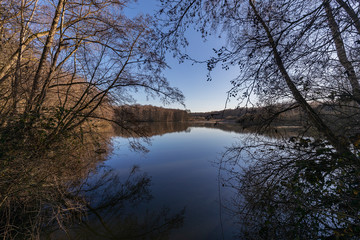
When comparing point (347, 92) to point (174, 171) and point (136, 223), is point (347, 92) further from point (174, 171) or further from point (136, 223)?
point (174, 171)

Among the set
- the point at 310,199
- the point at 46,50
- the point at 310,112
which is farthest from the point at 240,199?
the point at 46,50

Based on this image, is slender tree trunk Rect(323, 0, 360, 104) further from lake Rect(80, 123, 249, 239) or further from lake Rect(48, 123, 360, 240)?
lake Rect(80, 123, 249, 239)

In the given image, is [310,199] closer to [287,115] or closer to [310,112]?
[310,112]

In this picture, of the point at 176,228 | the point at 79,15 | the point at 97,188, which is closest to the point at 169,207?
the point at 176,228

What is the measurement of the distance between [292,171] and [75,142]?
500 cm

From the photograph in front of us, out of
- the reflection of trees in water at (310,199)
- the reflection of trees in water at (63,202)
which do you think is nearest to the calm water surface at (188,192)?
the reflection of trees in water at (63,202)

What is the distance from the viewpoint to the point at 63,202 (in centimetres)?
343

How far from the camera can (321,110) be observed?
9.70ft

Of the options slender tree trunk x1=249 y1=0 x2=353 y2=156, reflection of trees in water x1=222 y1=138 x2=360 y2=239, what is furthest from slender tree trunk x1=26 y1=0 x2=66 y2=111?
reflection of trees in water x1=222 y1=138 x2=360 y2=239

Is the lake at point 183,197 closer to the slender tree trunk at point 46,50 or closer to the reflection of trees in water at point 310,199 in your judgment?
the reflection of trees in water at point 310,199

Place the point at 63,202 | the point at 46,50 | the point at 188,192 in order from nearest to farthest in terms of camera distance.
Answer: the point at 63,202, the point at 46,50, the point at 188,192

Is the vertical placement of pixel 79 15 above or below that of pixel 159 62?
above

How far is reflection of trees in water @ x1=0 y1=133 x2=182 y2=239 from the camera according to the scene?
2283 mm

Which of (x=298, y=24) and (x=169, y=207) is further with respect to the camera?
(x=169, y=207)
